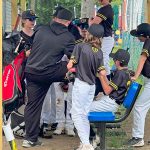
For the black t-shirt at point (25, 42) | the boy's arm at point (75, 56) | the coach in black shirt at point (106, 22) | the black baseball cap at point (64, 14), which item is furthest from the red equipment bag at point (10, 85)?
the coach in black shirt at point (106, 22)

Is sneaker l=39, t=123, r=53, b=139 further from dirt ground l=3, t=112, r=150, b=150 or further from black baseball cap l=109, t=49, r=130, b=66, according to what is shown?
black baseball cap l=109, t=49, r=130, b=66

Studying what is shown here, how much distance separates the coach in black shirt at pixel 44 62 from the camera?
6543 millimetres

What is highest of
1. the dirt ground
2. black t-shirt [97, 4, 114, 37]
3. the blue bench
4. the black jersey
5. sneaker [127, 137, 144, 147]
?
black t-shirt [97, 4, 114, 37]

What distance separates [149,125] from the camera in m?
8.63

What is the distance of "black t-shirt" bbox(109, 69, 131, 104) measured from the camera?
20.8 feet

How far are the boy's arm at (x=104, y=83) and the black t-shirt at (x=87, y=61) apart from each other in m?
0.06

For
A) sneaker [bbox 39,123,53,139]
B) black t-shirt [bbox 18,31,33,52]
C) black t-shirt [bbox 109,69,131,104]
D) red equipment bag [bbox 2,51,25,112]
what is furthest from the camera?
sneaker [bbox 39,123,53,139]

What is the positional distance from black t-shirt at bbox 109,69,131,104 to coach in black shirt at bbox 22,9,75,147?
0.71 meters

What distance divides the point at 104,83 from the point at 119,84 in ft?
0.91

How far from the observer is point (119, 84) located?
634cm

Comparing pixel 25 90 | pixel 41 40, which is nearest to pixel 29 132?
pixel 25 90

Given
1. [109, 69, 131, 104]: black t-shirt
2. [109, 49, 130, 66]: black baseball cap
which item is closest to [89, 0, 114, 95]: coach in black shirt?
[109, 49, 130, 66]: black baseball cap

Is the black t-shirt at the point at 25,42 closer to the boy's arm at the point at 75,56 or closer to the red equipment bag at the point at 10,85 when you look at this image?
the red equipment bag at the point at 10,85

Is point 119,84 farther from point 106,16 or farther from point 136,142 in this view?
point 106,16
